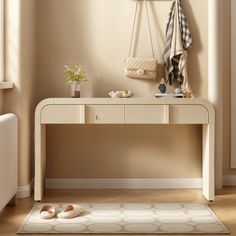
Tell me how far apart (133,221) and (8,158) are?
39.1 inches

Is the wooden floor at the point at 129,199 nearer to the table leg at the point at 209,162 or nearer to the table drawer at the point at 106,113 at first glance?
the table leg at the point at 209,162

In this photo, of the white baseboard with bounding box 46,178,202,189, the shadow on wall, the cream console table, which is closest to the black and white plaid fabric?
the shadow on wall

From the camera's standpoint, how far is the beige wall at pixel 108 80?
4.26 metres

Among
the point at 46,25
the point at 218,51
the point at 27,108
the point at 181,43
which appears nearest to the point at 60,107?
the point at 27,108

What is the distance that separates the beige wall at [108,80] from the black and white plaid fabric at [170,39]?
0.08 m

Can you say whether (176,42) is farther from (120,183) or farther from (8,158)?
(8,158)

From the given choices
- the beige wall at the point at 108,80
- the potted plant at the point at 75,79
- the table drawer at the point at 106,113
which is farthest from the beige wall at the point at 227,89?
the potted plant at the point at 75,79

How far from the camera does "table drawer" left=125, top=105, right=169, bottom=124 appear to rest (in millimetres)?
3742

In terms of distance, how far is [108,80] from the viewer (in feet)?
14.0

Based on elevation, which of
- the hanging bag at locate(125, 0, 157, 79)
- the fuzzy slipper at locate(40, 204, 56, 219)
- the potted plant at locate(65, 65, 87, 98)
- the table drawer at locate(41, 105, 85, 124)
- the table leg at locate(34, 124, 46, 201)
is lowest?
the fuzzy slipper at locate(40, 204, 56, 219)

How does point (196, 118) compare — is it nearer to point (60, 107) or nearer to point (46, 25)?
point (60, 107)

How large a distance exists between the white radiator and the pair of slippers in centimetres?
27

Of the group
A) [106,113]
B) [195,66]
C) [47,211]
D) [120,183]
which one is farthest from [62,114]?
[195,66]

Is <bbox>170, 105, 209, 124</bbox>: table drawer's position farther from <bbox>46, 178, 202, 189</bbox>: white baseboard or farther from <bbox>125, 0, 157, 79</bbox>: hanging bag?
<bbox>46, 178, 202, 189</bbox>: white baseboard
